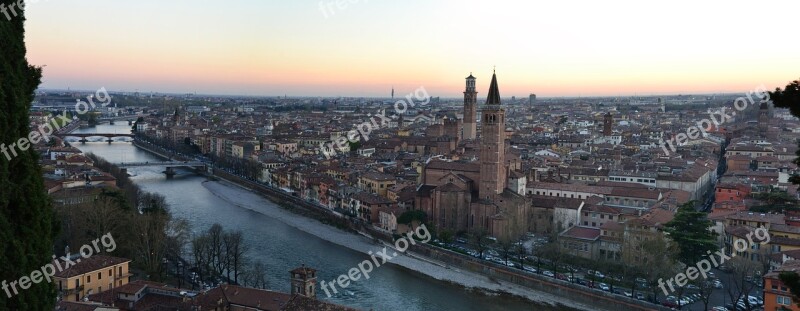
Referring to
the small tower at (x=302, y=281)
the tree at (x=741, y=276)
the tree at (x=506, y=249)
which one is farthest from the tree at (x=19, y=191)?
the tree at (x=506, y=249)

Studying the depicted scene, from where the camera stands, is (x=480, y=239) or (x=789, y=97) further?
(x=480, y=239)

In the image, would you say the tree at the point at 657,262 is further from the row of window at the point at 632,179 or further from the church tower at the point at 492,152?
the row of window at the point at 632,179

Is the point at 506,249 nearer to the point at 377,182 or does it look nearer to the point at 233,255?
the point at 233,255

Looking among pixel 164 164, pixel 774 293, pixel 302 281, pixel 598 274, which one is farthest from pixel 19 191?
pixel 164 164

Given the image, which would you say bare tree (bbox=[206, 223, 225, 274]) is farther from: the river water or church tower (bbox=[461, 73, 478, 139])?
church tower (bbox=[461, 73, 478, 139])

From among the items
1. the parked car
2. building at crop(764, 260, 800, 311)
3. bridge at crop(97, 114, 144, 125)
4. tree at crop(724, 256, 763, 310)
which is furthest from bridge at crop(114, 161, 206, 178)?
bridge at crop(97, 114, 144, 125)

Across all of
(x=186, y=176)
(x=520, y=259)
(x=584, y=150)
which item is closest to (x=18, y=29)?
(x=520, y=259)
